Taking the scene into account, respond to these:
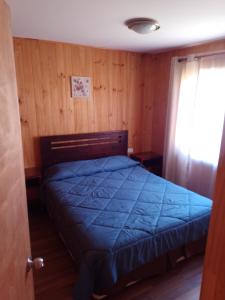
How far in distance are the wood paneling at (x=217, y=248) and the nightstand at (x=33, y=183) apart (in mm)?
2699

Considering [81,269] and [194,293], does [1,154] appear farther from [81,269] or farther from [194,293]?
[194,293]

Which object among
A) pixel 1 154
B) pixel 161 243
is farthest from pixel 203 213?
pixel 1 154

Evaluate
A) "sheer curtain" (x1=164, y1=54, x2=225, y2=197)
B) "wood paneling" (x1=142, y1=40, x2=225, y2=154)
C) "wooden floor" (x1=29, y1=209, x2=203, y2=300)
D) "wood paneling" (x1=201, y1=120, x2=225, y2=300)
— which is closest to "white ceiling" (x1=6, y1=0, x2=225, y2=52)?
"sheer curtain" (x1=164, y1=54, x2=225, y2=197)

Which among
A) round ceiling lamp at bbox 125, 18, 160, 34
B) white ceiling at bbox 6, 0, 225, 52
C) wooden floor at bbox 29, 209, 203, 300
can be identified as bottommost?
wooden floor at bbox 29, 209, 203, 300

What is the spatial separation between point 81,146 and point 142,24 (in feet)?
6.39

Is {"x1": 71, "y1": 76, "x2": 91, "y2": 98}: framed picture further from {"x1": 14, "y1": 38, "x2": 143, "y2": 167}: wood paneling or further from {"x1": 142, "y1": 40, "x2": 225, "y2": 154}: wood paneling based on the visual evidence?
{"x1": 142, "y1": 40, "x2": 225, "y2": 154}: wood paneling

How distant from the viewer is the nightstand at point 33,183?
300 cm

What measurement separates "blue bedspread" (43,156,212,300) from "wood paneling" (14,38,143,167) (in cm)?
69

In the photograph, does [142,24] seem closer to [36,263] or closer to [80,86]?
[80,86]

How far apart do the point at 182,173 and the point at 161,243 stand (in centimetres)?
170

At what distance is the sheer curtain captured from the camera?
2801 millimetres

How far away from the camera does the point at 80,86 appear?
3.29 metres

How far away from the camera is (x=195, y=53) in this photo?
3.02 m

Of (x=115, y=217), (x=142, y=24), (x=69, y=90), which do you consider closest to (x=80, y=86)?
(x=69, y=90)
